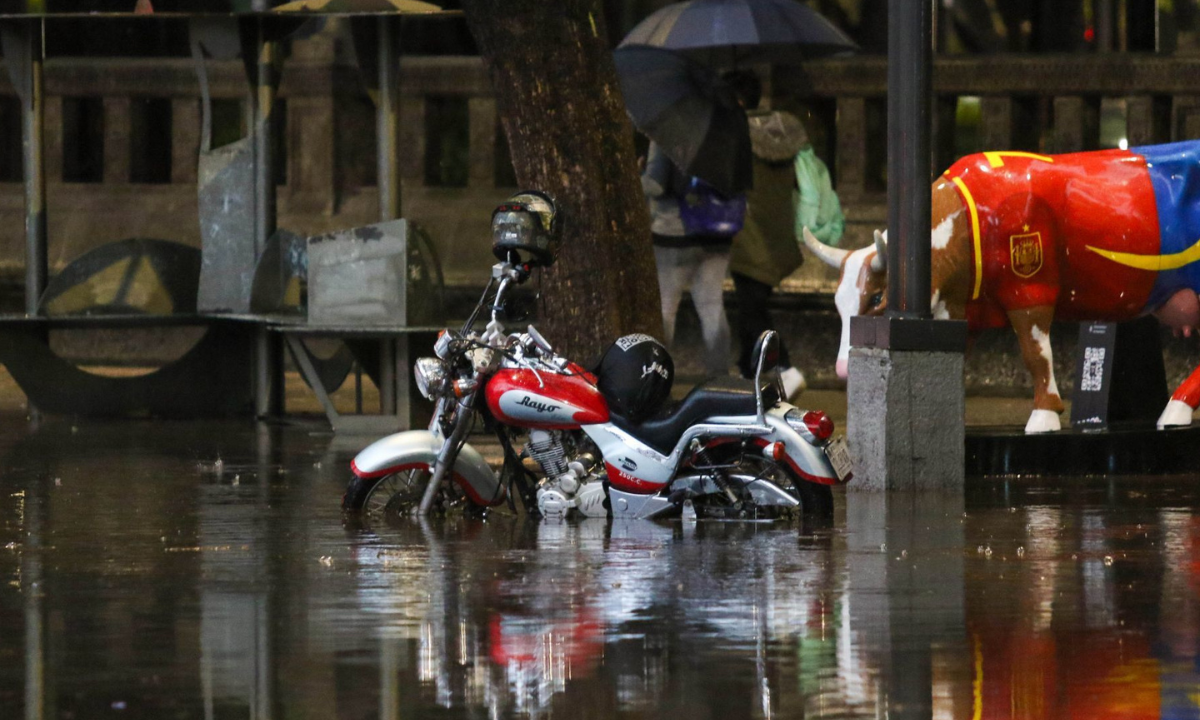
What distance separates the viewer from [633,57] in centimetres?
1576

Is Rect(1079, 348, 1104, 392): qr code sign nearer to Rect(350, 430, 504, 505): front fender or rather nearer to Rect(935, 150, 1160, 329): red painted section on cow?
Rect(935, 150, 1160, 329): red painted section on cow

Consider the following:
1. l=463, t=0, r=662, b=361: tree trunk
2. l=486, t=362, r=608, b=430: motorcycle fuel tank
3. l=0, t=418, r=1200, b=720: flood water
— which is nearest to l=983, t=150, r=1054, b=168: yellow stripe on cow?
l=0, t=418, r=1200, b=720: flood water

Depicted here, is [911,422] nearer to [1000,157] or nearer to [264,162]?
[1000,157]

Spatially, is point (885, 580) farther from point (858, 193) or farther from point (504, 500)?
point (858, 193)

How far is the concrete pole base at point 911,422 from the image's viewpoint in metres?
12.1

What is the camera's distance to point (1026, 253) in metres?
12.9

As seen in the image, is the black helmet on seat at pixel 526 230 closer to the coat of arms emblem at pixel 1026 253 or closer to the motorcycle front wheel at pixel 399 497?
the motorcycle front wheel at pixel 399 497

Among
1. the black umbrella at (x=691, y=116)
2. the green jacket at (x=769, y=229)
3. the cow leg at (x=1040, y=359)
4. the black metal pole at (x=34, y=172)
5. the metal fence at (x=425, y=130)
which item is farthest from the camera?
the metal fence at (x=425, y=130)

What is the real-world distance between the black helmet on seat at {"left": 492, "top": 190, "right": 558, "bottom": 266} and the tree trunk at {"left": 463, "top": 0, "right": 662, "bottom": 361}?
2886mm

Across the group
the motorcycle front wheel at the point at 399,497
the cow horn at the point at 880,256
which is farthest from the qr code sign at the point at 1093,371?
the motorcycle front wheel at the point at 399,497

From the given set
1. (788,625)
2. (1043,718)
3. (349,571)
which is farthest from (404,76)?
(1043,718)

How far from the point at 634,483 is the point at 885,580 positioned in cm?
202

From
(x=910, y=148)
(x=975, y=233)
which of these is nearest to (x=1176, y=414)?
(x=975, y=233)

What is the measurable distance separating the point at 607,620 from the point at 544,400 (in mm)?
2763
